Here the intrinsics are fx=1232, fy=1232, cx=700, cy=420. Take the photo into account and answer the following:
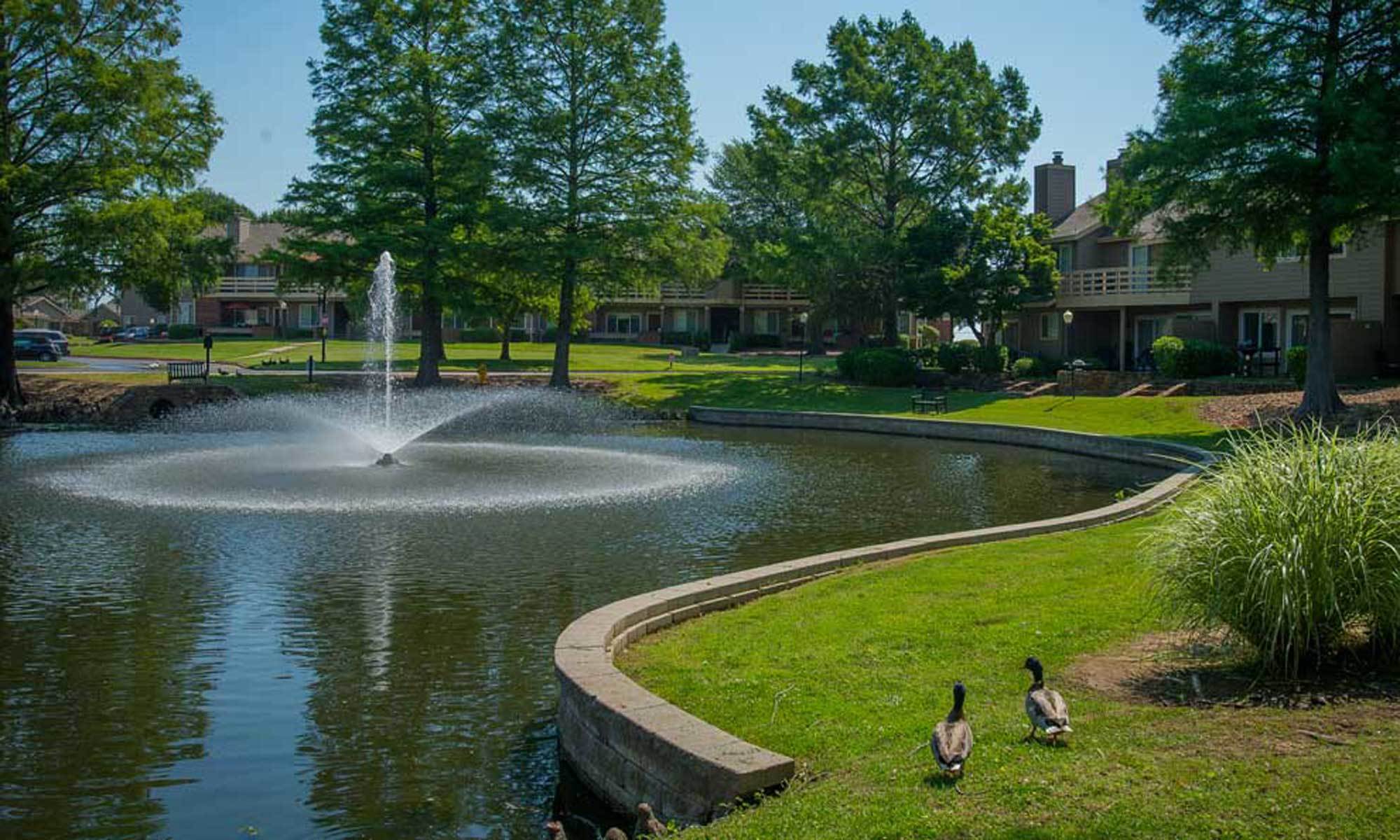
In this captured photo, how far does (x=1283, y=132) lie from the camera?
29.7 m

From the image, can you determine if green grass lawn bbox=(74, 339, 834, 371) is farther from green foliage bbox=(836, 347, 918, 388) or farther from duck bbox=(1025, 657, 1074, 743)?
duck bbox=(1025, 657, 1074, 743)

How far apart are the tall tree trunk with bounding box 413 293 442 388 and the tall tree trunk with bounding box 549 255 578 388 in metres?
4.76

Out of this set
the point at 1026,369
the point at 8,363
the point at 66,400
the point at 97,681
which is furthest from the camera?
the point at 1026,369

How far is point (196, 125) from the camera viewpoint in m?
42.6

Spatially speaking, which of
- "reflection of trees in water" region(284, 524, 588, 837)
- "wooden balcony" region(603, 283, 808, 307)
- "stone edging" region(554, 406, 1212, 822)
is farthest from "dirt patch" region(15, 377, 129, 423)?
"wooden balcony" region(603, 283, 808, 307)

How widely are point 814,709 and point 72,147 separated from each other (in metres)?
40.1

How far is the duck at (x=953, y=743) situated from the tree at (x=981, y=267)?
45581 millimetres

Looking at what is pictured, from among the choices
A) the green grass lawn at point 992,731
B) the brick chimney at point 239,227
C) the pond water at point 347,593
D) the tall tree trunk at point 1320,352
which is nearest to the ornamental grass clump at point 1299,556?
the green grass lawn at point 992,731

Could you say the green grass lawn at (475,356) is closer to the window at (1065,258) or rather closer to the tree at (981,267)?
the tree at (981,267)

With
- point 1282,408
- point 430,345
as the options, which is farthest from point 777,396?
point 1282,408

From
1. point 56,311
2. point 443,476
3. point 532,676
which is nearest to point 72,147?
point 443,476

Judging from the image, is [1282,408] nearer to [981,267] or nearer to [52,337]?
[981,267]

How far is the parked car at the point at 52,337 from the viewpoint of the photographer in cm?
6412

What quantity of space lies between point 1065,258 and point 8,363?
146 ft
